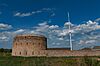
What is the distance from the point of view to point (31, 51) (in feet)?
136

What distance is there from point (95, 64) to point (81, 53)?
991 inches

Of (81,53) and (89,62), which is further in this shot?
(81,53)

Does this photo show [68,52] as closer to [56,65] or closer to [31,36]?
[31,36]

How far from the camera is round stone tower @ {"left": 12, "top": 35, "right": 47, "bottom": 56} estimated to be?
41.3 metres

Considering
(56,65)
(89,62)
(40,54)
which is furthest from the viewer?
(40,54)

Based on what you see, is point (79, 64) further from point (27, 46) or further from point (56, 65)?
point (27, 46)

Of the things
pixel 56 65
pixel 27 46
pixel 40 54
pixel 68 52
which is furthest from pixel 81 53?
pixel 56 65

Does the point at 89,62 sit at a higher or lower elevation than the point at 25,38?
lower

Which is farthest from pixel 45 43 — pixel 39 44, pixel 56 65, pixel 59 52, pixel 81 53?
pixel 56 65

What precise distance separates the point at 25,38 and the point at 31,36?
3.87 ft

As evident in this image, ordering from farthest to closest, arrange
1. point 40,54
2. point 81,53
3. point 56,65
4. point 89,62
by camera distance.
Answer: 1. point 40,54
2. point 81,53
3. point 56,65
4. point 89,62

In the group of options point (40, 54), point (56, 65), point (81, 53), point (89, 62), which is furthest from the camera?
point (40, 54)

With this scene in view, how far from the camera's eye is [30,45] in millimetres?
41344

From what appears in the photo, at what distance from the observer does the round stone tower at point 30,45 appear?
4131 centimetres
